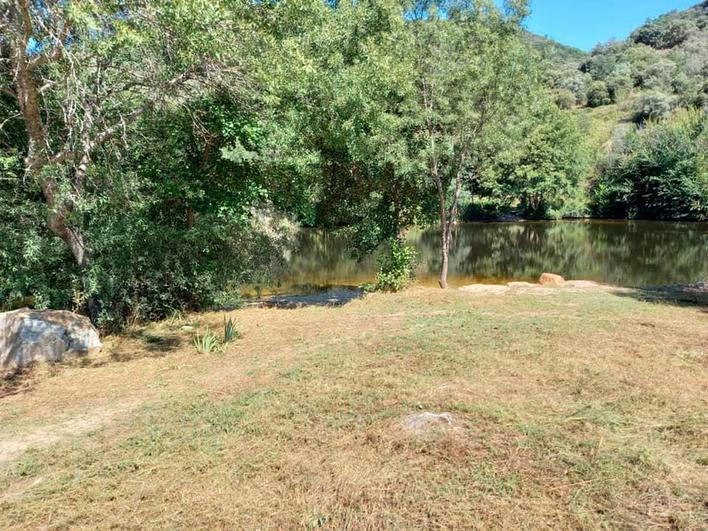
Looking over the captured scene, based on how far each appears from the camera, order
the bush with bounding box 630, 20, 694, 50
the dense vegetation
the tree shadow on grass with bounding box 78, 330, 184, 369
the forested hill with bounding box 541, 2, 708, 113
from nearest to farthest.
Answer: the dense vegetation
the tree shadow on grass with bounding box 78, 330, 184, 369
the forested hill with bounding box 541, 2, 708, 113
the bush with bounding box 630, 20, 694, 50

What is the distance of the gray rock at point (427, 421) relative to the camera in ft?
13.9

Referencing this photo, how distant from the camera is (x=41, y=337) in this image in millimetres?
7500

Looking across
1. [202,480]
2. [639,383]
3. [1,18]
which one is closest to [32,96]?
[1,18]

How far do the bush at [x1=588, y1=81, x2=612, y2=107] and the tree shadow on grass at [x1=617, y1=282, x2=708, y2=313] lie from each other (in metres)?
68.2

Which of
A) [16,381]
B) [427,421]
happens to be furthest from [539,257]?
[16,381]

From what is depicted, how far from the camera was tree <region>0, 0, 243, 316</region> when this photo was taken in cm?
635

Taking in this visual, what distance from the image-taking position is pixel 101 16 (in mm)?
6375

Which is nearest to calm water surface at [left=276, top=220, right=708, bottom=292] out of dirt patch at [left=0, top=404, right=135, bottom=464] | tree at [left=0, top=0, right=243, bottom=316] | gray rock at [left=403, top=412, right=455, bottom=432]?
tree at [left=0, top=0, right=243, bottom=316]

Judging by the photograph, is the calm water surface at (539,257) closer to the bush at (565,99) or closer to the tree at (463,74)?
the tree at (463,74)

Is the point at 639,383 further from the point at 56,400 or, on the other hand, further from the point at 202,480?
the point at 56,400

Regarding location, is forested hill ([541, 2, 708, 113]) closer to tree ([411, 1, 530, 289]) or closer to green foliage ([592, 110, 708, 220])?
green foliage ([592, 110, 708, 220])

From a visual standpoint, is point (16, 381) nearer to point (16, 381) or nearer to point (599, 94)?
point (16, 381)

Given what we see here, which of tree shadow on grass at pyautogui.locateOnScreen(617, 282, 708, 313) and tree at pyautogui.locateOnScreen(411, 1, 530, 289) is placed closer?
tree shadow on grass at pyautogui.locateOnScreen(617, 282, 708, 313)

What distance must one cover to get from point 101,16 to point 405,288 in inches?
397
